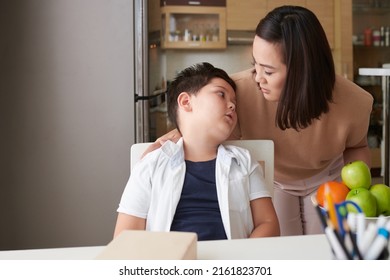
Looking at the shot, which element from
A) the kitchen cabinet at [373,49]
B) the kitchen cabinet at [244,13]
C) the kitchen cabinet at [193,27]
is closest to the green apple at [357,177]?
the kitchen cabinet at [193,27]

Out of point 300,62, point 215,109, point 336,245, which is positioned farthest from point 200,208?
point 336,245

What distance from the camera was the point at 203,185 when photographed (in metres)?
1.41

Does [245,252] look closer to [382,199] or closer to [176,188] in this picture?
[382,199]

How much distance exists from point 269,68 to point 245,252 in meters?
0.79

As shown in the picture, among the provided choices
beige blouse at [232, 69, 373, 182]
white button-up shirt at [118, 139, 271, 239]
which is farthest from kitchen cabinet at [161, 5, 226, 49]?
white button-up shirt at [118, 139, 271, 239]

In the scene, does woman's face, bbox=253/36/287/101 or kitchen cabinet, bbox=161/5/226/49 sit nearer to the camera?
woman's face, bbox=253/36/287/101

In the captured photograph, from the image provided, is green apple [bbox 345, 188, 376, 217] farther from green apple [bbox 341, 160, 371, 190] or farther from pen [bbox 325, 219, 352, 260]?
pen [bbox 325, 219, 352, 260]

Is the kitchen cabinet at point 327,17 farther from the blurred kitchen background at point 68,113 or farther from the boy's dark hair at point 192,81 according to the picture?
the boy's dark hair at point 192,81

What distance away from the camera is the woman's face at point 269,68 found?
1.57 metres

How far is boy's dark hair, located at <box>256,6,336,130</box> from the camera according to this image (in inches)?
62.2

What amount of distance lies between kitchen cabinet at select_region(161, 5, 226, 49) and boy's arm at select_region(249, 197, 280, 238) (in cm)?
188

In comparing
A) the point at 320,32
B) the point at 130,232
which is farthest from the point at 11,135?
the point at 130,232

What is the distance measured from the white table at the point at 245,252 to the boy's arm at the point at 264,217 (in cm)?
38
